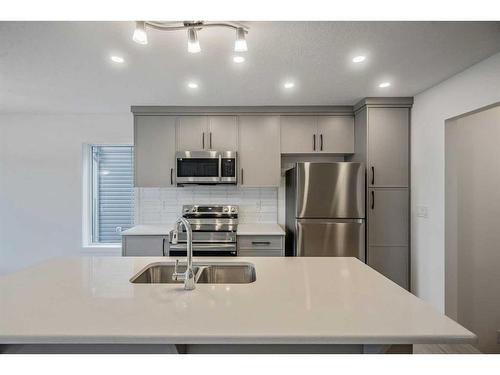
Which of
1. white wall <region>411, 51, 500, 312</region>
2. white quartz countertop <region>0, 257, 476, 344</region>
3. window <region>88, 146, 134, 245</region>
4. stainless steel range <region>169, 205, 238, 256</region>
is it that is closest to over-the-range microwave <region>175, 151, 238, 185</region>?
stainless steel range <region>169, 205, 238, 256</region>

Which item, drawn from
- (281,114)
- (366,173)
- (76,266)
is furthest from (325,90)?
(76,266)

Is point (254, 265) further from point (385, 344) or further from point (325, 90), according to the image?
point (325, 90)

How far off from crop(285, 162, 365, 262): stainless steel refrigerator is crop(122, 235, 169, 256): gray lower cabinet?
1435 millimetres

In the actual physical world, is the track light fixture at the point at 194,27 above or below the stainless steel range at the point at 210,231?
above

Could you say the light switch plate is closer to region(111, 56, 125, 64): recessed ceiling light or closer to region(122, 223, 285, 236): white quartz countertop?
region(122, 223, 285, 236): white quartz countertop

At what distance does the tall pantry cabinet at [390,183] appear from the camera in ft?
9.86

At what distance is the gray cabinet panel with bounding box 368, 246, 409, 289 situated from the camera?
118 inches

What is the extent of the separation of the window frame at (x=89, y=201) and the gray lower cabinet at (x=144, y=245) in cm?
93

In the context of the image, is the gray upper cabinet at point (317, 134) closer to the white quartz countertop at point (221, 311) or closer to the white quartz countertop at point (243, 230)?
the white quartz countertop at point (243, 230)

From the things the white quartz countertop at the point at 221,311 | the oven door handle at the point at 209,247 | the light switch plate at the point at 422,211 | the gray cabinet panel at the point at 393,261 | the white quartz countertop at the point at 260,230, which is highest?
the light switch plate at the point at 422,211

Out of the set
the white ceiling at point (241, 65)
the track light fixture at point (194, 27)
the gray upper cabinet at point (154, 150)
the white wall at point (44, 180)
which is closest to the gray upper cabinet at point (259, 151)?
the white ceiling at point (241, 65)

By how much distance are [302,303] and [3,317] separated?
1.07 metres

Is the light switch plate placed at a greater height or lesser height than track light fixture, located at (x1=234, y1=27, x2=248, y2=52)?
lesser

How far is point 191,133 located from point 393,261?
265cm
